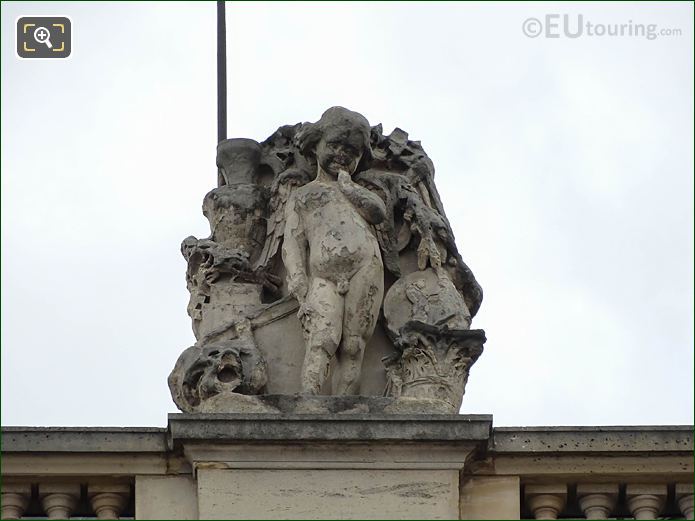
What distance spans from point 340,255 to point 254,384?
3.89ft

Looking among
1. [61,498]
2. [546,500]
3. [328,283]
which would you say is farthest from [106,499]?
[546,500]

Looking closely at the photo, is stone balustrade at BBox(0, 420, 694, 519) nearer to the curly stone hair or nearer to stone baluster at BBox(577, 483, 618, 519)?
stone baluster at BBox(577, 483, 618, 519)

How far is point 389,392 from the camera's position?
1880cm

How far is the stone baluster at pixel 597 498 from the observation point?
18.1 metres

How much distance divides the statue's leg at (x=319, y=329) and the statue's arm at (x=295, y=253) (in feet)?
0.27

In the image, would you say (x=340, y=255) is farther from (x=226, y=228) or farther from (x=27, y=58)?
(x=27, y=58)

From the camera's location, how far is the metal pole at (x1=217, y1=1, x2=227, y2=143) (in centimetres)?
2197

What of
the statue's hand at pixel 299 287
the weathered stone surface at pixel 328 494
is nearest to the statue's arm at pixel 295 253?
the statue's hand at pixel 299 287

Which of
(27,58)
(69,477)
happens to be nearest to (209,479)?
(69,477)

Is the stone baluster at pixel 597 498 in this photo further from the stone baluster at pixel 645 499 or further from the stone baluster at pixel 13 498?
the stone baluster at pixel 13 498

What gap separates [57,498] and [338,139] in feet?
11.7

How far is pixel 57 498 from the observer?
18.0 m

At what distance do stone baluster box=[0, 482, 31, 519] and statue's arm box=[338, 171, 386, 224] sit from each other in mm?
3330

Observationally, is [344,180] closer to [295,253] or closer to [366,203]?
[366,203]
